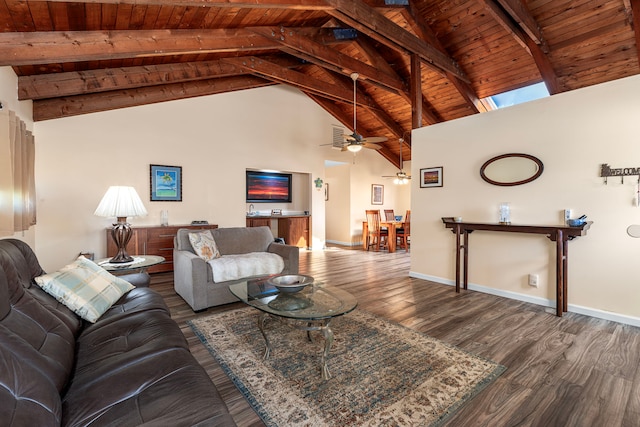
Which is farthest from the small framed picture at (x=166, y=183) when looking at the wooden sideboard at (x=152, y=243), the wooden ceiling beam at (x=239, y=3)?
the wooden ceiling beam at (x=239, y=3)

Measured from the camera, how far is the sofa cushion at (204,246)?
353cm

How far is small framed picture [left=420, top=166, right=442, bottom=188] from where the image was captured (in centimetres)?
445

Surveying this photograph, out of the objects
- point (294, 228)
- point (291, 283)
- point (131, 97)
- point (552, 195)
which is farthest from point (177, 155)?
→ point (552, 195)

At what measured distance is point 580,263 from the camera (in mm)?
3174

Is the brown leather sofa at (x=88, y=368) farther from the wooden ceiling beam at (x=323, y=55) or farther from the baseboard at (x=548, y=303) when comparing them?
the wooden ceiling beam at (x=323, y=55)

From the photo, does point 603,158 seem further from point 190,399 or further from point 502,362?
point 190,399

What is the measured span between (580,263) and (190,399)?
393 centimetres

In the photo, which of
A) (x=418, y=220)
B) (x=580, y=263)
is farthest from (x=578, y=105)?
(x=418, y=220)

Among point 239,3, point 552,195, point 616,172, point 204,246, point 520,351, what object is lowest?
point 520,351

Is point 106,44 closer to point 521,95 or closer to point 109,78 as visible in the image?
point 109,78

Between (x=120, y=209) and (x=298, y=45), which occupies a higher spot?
(x=298, y=45)

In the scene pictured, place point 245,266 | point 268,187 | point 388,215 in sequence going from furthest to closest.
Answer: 1. point 388,215
2. point 268,187
3. point 245,266

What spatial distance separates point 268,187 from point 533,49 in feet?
18.7

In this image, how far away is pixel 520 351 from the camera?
91.5 inches
